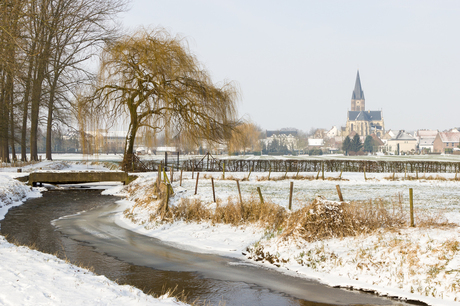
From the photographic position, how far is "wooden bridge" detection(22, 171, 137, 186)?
26212 millimetres

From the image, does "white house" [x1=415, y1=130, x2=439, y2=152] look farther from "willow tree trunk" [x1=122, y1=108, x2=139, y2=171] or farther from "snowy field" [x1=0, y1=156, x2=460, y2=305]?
"snowy field" [x1=0, y1=156, x2=460, y2=305]

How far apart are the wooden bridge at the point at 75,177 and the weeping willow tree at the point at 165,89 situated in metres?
4.07

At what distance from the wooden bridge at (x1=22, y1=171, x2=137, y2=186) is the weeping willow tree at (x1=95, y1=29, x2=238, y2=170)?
13.3 ft

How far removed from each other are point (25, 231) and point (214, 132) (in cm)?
1372

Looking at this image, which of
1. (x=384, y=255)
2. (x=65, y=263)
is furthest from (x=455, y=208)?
(x=65, y=263)

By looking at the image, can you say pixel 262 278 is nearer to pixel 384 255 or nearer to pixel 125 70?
pixel 384 255

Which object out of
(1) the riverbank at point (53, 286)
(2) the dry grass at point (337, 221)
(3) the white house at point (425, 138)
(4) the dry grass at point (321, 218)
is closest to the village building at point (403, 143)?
(3) the white house at point (425, 138)

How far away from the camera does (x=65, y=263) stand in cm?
802

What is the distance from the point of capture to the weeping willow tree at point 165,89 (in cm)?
2441

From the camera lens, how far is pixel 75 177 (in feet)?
89.8

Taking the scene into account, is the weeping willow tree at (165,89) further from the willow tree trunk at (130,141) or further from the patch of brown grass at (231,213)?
the patch of brown grass at (231,213)

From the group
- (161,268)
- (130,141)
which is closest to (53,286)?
(161,268)

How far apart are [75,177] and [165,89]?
29.4 feet

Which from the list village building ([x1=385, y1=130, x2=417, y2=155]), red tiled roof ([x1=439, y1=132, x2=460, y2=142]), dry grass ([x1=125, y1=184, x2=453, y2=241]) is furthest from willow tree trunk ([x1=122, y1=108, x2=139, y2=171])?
village building ([x1=385, y1=130, x2=417, y2=155])
